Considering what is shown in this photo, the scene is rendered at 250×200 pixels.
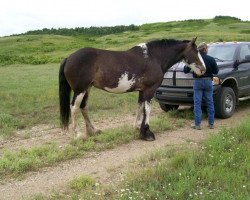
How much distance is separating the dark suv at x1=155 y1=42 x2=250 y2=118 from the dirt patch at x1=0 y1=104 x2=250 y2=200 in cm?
133

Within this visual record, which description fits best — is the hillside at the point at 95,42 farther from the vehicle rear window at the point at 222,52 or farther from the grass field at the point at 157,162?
the grass field at the point at 157,162

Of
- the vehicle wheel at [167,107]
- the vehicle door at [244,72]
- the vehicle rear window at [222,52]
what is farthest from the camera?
the vehicle wheel at [167,107]

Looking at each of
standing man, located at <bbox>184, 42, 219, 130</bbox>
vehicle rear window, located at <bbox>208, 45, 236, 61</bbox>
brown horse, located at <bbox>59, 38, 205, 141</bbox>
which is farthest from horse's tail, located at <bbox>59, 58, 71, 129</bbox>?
vehicle rear window, located at <bbox>208, 45, 236, 61</bbox>

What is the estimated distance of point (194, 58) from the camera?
8766 millimetres

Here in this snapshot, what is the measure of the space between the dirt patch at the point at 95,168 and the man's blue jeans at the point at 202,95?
0.40 m

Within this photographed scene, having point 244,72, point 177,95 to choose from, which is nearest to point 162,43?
point 177,95

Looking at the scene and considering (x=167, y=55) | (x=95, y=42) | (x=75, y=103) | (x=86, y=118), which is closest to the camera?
(x=75, y=103)

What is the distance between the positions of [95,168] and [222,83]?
4806mm

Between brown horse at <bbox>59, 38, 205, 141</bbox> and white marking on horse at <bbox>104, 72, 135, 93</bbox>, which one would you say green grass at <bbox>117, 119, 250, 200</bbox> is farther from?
white marking on horse at <bbox>104, 72, 135, 93</bbox>

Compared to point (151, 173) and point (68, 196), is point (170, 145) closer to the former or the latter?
point (151, 173)

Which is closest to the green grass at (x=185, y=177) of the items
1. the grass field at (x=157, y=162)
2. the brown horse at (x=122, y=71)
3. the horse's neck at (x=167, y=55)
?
the grass field at (x=157, y=162)

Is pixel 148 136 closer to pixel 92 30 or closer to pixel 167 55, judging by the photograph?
pixel 167 55

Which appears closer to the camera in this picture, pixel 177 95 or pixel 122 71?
pixel 122 71

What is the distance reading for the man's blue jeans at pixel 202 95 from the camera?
29.2 ft
